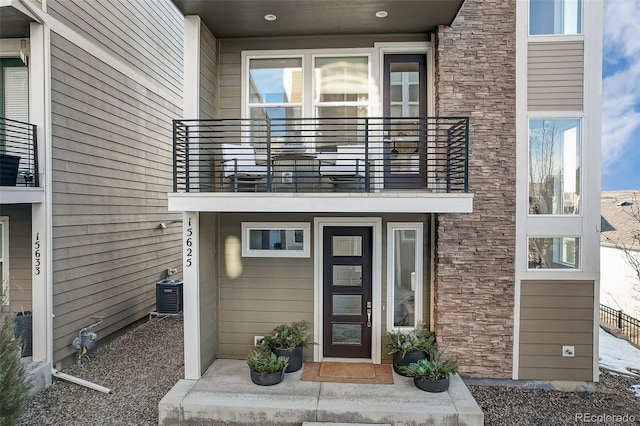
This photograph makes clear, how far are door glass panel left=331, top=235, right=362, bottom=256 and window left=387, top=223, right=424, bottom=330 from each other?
0.53 m

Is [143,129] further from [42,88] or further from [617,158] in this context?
[617,158]

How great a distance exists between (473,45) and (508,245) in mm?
3191

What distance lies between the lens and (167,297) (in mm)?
8547

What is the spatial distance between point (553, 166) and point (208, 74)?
18.8ft

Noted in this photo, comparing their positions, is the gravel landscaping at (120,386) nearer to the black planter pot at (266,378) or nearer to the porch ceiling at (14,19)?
the black planter pot at (266,378)

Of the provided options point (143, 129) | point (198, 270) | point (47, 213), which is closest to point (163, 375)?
point (198, 270)

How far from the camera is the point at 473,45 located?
5.59m

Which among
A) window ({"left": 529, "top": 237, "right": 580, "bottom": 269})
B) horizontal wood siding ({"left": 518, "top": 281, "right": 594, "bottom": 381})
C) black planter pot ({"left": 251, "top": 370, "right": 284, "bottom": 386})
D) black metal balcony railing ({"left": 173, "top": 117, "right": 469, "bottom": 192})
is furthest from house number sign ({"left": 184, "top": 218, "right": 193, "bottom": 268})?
window ({"left": 529, "top": 237, "right": 580, "bottom": 269})

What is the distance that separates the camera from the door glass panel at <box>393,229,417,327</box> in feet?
19.4

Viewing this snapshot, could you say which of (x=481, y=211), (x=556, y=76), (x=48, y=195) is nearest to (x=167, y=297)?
(x=48, y=195)

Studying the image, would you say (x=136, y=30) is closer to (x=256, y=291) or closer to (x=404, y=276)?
(x=256, y=291)

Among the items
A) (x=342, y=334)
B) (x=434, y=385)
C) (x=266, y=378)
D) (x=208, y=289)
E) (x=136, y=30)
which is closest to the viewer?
(x=434, y=385)

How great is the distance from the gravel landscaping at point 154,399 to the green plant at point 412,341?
3.19 feet

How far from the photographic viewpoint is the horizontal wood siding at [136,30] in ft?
21.0
